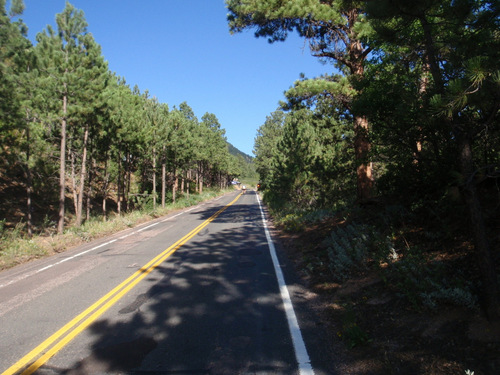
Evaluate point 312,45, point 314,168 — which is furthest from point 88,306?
point 314,168

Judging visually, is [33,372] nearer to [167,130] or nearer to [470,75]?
[470,75]

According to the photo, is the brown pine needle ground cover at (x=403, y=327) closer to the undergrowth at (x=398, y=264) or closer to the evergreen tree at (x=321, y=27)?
the undergrowth at (x=398, y=264)

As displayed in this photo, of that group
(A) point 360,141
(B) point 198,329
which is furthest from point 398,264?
(A) point 360,141

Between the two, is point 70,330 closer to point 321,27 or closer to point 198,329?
point 198,329

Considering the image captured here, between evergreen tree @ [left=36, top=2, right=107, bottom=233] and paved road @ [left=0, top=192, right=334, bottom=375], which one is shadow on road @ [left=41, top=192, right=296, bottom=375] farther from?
evergreen tree @ [left=36, top=2, right=107, bottom=233]

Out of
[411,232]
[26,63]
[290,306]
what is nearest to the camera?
[290,306]

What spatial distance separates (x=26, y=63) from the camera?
15.1 metres

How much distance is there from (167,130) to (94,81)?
11.7m

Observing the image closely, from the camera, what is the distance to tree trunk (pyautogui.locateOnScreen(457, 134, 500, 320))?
3.43 meters

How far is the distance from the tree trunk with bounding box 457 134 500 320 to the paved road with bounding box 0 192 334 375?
1.95 metres

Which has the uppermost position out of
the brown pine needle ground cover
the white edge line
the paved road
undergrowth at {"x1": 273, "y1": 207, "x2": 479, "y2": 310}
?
undergrowth at {"x1": 273, "y1": 207, "x2": 479, "y2": 310}

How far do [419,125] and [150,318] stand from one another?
493 centimetres

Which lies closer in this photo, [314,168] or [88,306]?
[88,306]

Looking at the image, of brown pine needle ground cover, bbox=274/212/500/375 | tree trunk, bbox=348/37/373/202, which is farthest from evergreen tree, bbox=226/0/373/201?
brown pine needle ground cover, bbox=274/212/500/375
